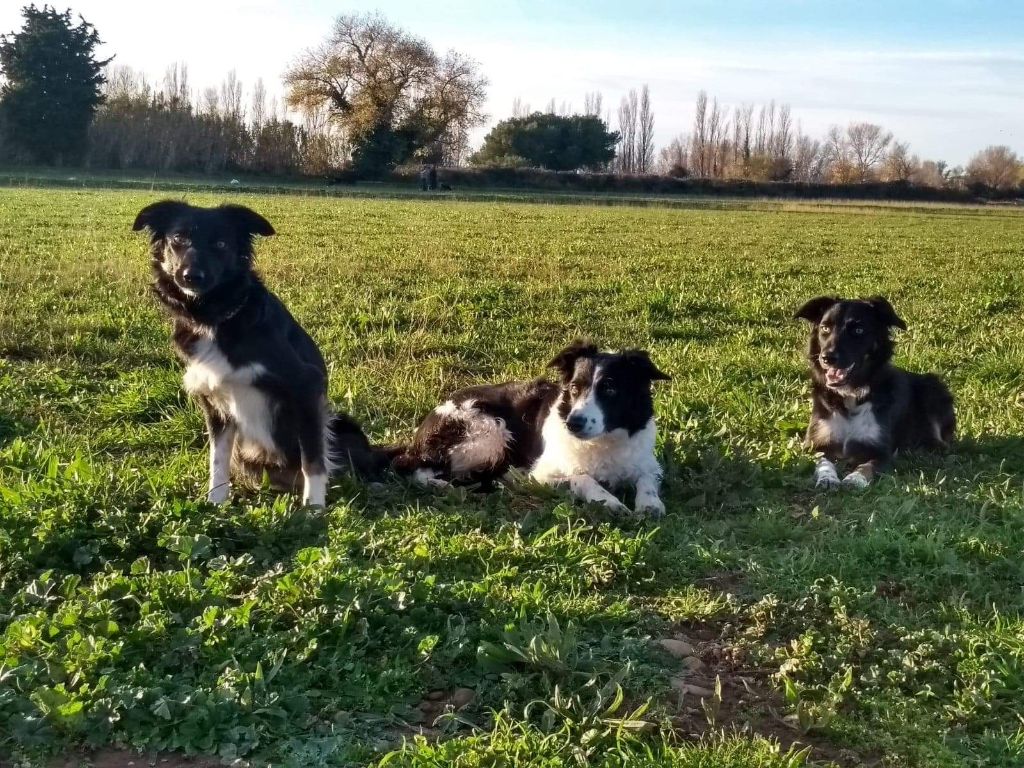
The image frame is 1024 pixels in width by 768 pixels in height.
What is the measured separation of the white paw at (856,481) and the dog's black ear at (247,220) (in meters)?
3.58

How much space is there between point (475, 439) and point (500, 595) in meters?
2.16

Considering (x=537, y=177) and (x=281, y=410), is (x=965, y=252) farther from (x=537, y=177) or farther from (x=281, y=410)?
(x=537, y=177)

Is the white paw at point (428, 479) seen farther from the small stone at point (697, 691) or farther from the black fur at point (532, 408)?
the small stone at point (697, 691)

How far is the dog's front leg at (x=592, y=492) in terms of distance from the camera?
492 cm

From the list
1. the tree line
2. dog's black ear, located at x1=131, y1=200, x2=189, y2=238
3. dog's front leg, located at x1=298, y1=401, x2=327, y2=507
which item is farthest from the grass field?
the tree line

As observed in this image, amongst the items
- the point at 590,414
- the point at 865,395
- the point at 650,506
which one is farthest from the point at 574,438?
the point at 865,395

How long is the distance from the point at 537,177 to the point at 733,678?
198 ft

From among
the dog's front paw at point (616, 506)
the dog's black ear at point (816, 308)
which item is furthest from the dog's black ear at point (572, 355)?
the dog's black ear at point (816, 308)

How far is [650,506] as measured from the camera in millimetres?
4965

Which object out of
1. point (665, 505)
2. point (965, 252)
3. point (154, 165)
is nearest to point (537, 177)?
point (154, 165)

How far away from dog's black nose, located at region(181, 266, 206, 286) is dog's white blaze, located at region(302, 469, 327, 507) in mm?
1137

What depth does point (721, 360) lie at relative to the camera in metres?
8.25

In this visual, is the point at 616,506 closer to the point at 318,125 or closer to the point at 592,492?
the point at 592,492

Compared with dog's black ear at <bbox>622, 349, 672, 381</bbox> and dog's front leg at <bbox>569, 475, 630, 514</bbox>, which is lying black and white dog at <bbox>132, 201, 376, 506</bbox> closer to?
dog's front leg at <bbox>569, 475, 630, 514</bbox>
